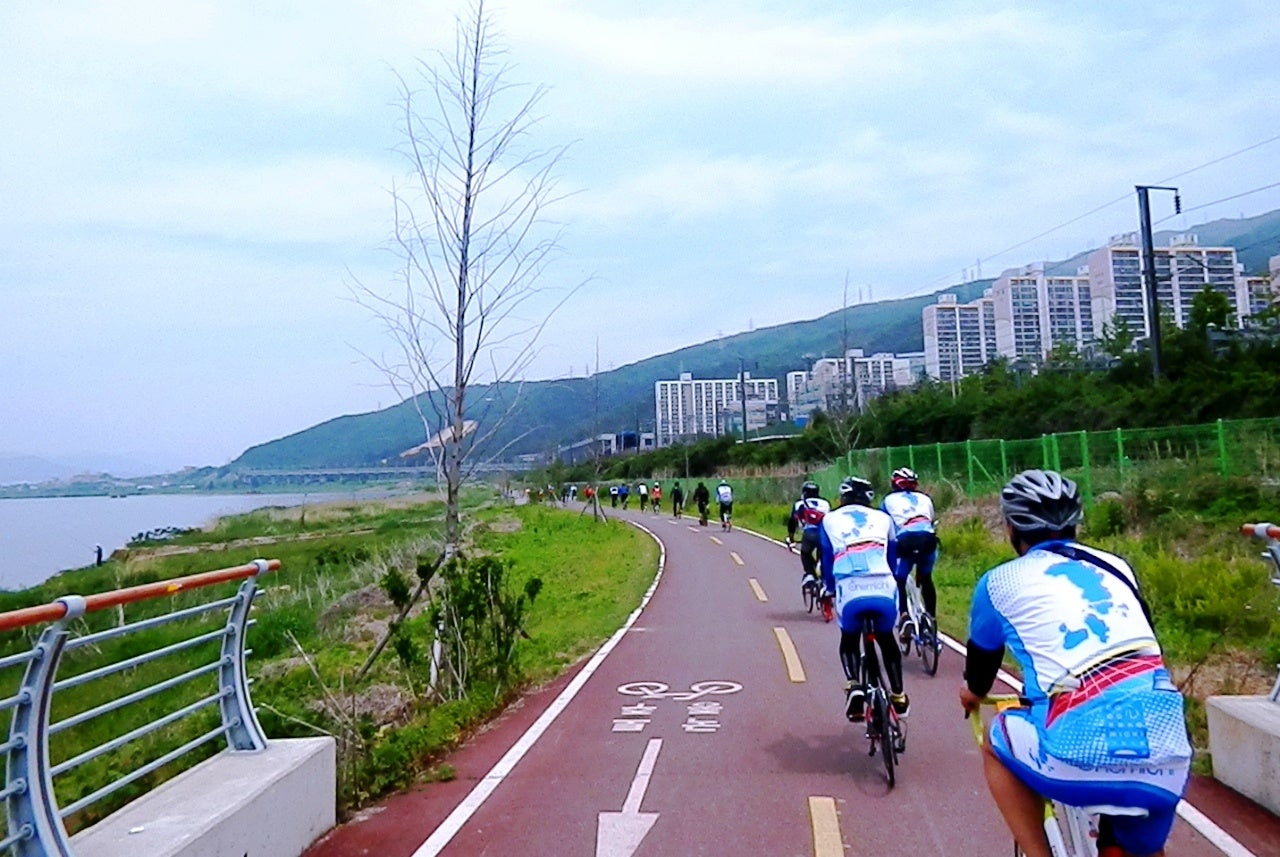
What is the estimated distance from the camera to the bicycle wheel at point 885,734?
6551 millimetres

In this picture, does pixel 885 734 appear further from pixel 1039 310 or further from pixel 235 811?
pixel 1039 310

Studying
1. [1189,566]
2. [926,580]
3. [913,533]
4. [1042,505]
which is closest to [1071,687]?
[1042,505]

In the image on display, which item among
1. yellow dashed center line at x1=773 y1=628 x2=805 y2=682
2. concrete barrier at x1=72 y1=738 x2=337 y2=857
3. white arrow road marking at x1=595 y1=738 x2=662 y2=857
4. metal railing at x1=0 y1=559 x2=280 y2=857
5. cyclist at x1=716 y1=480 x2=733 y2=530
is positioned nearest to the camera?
metal railing at x1=0 y1=559 x2=280 y2=857

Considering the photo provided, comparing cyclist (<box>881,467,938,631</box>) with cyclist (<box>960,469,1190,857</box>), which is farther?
cyclist (<box>881,467,938,631</box>)

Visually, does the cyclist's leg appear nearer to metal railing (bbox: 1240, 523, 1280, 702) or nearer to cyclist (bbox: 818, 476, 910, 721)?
cyclist (bbox: 818, 476, 910, 721)

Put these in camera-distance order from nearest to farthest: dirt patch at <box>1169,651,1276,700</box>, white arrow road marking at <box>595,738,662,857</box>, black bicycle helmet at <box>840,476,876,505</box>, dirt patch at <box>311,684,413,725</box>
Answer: white arrow road marking at <box>595,738,662,857</box>, black bicycle helmet at <box>840,476,876,505</box>, dirt patch at <box>1169,651,1276,700</box>, dirt patch at <box>311,684,413,725</box>

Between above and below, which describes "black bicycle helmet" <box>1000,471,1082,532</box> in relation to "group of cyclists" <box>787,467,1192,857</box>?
above

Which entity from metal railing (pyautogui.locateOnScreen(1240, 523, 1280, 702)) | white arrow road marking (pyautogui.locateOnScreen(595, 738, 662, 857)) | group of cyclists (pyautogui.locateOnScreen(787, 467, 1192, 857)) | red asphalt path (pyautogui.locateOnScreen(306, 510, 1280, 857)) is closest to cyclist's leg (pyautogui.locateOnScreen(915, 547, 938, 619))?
red asphalt path (pyautogui.locateOnScreen(306, 510, 1280, 857))

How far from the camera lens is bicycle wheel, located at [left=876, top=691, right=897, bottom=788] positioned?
21.5 ft

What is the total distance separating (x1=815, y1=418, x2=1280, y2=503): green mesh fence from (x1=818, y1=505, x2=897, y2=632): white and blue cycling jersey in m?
15.4

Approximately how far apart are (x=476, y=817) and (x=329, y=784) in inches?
35.2

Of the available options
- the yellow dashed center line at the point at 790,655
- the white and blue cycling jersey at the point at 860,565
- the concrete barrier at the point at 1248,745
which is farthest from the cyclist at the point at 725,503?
the concrete barrier at the point at 1248,745

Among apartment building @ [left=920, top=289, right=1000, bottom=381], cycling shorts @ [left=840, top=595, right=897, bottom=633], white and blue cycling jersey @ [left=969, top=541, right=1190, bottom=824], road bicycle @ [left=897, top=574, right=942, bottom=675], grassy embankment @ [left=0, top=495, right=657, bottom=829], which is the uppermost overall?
apartment building @ [left=920, top=289, right=1000, bottom=381]

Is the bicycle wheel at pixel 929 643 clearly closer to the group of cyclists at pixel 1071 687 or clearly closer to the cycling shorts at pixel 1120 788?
the group of cyclists at pixel 1071 687
